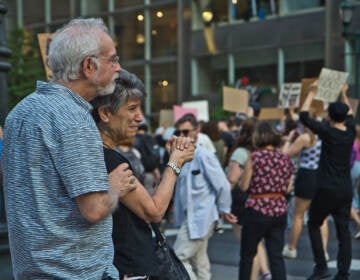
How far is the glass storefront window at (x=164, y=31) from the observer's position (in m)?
36.4

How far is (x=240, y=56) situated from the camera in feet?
107

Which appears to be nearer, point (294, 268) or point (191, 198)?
point (191, 198)

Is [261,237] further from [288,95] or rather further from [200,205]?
[288,95]

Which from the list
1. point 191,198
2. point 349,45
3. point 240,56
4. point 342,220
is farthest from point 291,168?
point 240,56

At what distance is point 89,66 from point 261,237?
414 cm

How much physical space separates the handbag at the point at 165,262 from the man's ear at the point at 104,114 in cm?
53

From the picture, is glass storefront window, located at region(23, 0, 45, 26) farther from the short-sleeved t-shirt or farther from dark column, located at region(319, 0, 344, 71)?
the short-sleeved t-shirt

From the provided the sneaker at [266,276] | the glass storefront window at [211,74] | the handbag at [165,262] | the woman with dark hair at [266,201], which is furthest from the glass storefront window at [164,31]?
the handbag at [165,262]

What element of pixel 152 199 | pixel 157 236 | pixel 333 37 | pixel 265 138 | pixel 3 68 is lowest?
pixel 157 236

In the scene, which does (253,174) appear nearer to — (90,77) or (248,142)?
(248,142)

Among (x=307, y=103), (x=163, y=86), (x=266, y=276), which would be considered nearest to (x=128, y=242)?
(x=266, y=276)

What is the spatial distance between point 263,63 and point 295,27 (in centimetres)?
231

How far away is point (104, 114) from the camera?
10.8ft

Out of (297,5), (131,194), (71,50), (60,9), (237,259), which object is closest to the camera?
(71,50)
